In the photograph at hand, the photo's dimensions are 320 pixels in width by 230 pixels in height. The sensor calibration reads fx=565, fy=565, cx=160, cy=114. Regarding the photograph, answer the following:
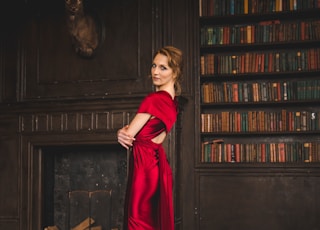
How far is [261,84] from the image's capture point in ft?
17.5

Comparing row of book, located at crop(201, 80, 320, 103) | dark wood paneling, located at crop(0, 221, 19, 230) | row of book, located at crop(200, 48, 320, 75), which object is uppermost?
row of book, located at crop(200, 48, 320, 75)

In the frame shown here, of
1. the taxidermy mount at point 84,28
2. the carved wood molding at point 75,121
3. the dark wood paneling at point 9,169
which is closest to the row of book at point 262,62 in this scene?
the carved wood molding at point 75,121

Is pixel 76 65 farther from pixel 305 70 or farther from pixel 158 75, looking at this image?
pixel 158 75

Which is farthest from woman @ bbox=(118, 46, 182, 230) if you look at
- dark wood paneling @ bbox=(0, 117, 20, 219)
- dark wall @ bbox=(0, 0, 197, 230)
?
dark wood paneling @ bbox=(0, 117, 20, 219)

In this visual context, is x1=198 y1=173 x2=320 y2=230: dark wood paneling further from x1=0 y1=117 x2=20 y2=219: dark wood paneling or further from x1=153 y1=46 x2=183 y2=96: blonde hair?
x1=153 y1=46 x2=183 y2=96: blonde hair

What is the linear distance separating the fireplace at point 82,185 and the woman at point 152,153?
235cm

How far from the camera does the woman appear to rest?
3.04 m

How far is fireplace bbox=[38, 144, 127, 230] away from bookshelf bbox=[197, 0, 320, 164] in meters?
0.90

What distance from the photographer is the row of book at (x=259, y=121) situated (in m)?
5.25

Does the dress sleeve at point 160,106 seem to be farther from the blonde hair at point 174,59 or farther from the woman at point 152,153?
the blonde hair at point 174,59

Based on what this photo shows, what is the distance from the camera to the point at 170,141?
16.8 ft

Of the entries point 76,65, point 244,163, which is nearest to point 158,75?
point 244,163

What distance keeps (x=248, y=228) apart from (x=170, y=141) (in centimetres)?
110

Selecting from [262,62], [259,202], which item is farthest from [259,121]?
[259,202]
